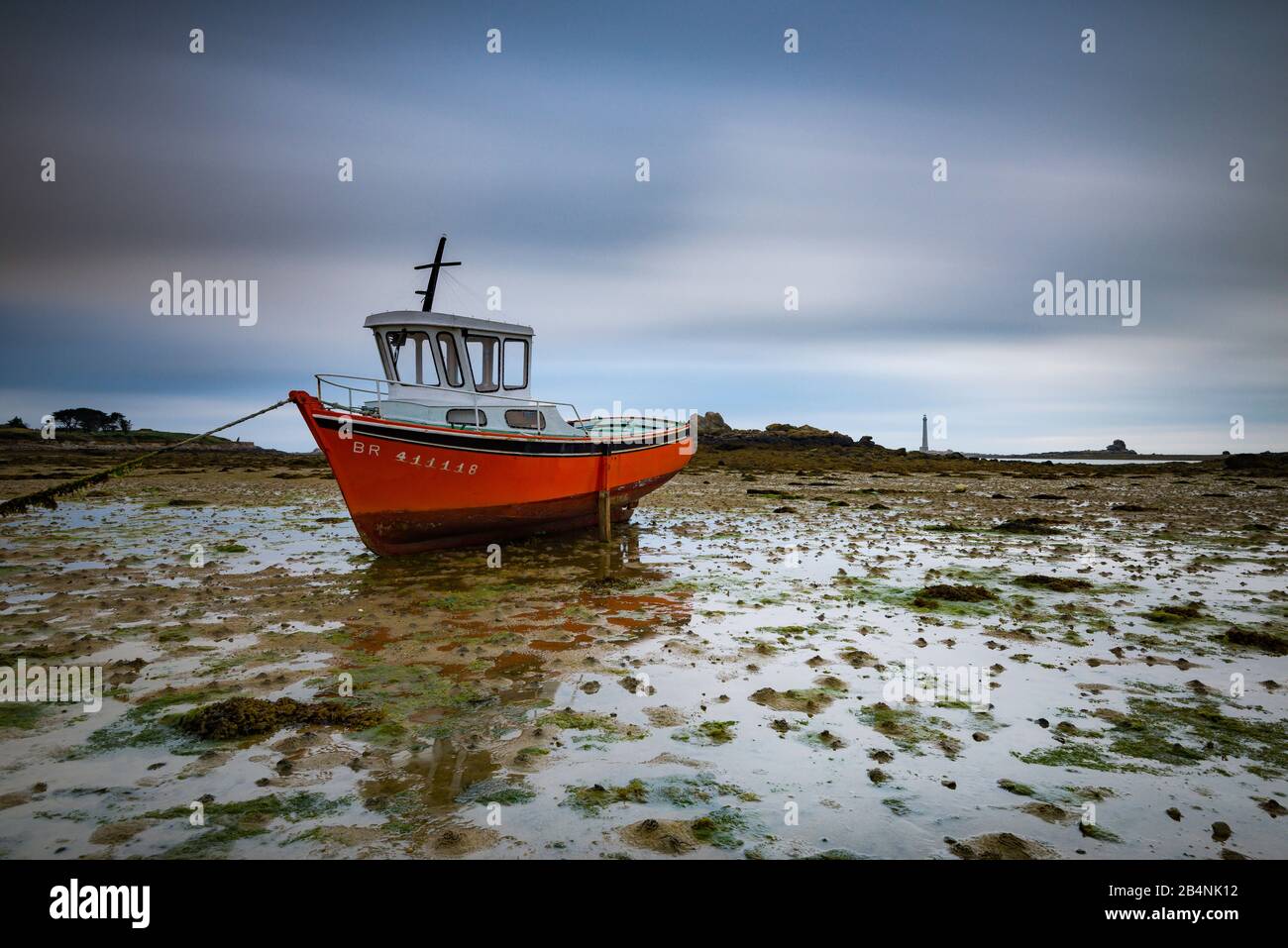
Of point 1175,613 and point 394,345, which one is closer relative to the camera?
point 1175,613

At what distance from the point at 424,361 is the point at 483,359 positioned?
1.36 m

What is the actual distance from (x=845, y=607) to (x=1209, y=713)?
14.6 feet

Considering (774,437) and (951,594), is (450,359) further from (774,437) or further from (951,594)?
(774,437)

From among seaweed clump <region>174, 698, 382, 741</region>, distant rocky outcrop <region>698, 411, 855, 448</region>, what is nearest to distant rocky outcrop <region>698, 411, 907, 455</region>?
distant rocky outcrop <region>698, 411, 855, 448</region>

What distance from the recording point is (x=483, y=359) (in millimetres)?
15953

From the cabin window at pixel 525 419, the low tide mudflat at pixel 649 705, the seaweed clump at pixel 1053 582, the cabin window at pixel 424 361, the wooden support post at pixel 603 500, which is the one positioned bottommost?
the low tide mudflat at pixel 649 705

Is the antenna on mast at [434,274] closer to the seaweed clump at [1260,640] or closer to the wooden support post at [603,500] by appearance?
the wooden support post at [603,500]

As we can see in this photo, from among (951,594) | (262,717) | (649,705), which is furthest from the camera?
(951,594)

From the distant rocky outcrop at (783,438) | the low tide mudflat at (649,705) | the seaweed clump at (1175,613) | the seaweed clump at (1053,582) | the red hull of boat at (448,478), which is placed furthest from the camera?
the distant rocky outcrop at (783,438)

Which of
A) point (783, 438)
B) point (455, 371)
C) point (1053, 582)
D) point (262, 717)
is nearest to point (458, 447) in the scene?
point (455, 371)

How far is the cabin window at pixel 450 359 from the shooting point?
15258 mm

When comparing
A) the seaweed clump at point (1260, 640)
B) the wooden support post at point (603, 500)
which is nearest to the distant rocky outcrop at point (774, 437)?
the wooden support post at point (603, 500)
